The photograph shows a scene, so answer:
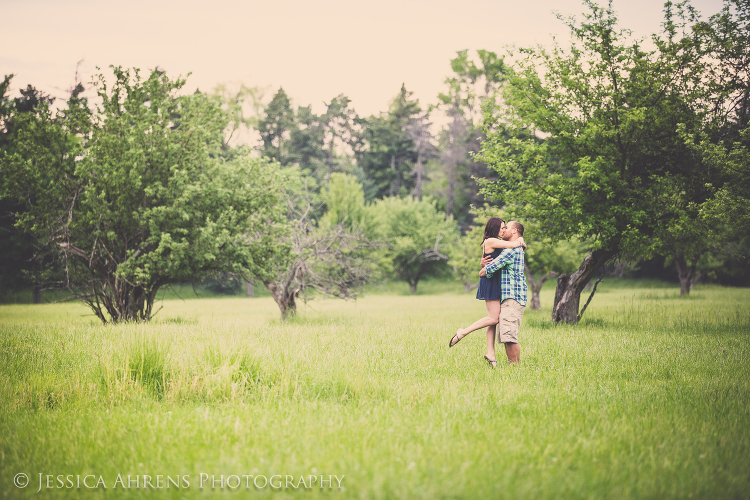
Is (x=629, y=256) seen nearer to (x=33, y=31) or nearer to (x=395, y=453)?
(x=395, y=453)

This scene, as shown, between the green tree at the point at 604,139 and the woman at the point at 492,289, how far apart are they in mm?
5877

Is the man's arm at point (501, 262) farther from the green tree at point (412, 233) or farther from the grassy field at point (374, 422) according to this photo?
the green tree at point (412, 233)

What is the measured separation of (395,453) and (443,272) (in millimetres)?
49383

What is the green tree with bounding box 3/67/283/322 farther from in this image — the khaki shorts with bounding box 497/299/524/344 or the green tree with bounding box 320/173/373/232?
the green tree with bounding box 320/173/373/232

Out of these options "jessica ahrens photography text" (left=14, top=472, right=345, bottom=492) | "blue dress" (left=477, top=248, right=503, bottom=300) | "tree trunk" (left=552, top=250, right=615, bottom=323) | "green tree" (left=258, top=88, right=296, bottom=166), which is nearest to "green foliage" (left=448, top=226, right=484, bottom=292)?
"tree trunk" (left=552, top=250, right=615, bottom=323)

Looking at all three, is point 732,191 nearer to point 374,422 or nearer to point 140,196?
point 374,422

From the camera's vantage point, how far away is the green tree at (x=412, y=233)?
4556 centimetres

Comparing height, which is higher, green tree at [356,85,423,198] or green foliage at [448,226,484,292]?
green tree at [356,85,423,198]

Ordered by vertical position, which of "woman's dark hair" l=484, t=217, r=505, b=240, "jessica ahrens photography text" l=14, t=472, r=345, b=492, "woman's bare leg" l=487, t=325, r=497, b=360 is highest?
"woman's dark hair" l=484, t=217, r=505, b=240

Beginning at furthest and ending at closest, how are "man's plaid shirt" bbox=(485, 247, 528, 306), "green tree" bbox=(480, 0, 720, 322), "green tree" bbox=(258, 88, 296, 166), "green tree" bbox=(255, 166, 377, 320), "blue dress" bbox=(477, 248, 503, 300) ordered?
"green tree" bbox=(258, 88, 296, 166) → "green tree" bbox=(255, 166, 377, 320) → "green tree" bbox=(480, 0, 720, 322) → "blue dress" bbox=(477, 248, 503, 300) → "man's plaid shirt" bbox=(485, 247, 528, 306)

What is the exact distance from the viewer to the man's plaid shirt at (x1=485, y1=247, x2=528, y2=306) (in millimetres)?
7141

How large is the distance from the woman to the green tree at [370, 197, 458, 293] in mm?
36811

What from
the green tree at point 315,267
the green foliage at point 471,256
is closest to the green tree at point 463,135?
the green foliage at point 471,256

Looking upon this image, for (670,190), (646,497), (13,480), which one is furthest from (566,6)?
(13,480)
